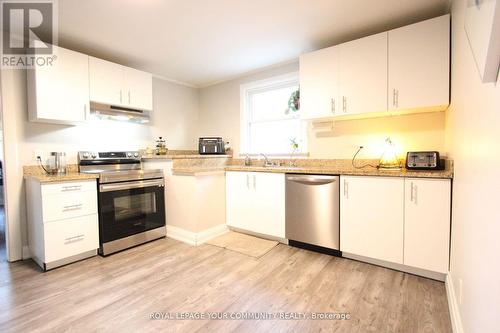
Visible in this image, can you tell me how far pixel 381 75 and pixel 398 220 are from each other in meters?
1.37

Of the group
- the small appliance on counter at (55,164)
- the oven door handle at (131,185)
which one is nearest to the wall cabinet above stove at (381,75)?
the oven door handle at (131,185)

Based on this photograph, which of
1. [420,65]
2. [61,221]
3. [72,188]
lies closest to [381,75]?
[420,65]

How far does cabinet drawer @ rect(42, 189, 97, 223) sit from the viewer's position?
2.20 meters

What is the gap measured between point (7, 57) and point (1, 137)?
82 cm

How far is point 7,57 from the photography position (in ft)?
8.00

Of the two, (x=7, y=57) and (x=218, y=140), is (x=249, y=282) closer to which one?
(x=218, y=140)

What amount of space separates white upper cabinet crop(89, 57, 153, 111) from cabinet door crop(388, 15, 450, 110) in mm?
2904

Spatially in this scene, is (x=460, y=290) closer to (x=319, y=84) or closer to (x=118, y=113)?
(x=319, y=84)

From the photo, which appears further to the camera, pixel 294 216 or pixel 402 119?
pixel 294 216

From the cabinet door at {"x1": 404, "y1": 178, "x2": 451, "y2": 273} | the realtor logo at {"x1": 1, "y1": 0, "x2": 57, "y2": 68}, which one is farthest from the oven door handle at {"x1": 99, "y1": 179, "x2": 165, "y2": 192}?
the cabinet door at {"x1": 404, "y1": 178, "x2": 451, "y2": 273}

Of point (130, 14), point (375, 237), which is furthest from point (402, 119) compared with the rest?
point (130, 14)

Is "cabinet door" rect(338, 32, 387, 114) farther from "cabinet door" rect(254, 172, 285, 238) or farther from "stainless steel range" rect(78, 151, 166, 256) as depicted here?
"stainless steel range" rect(78, 151, 166, 256)

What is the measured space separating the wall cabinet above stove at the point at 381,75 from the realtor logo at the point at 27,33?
2.55 metres

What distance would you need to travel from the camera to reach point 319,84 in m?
2.70
